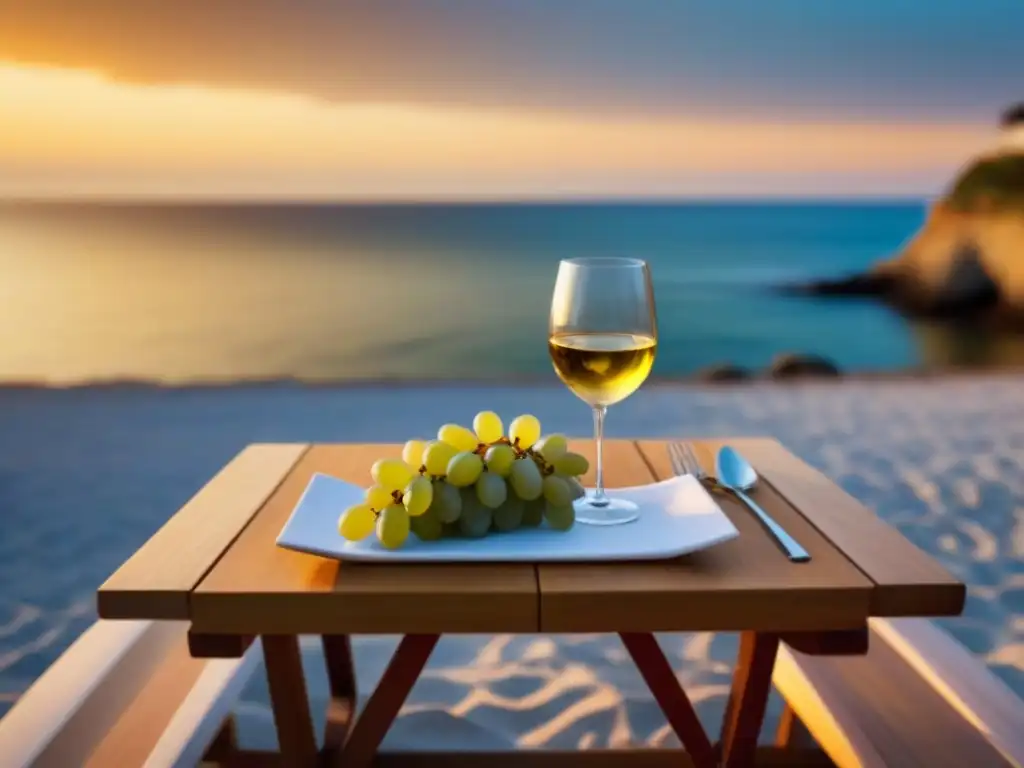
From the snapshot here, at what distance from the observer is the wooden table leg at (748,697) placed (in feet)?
4.02

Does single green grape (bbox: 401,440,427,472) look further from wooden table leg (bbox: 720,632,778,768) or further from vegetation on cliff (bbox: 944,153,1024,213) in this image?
vegetation on cliff (bbox: 944,153,1024,213)

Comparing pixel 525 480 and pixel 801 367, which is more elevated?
pixel 525 480

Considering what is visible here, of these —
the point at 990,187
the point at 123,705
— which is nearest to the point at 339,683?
the point at 123,705

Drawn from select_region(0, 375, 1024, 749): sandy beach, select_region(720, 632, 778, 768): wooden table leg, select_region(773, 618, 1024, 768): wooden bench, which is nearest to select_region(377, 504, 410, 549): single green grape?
select_region(720, 632, 778, 768): wooden table leg

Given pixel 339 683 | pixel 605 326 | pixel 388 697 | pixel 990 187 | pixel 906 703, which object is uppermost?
pixel 605 326

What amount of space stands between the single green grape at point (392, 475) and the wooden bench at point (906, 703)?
0.64m

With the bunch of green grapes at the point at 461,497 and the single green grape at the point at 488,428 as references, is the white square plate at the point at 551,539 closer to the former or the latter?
the bunch of green grapes at the point at 461,497

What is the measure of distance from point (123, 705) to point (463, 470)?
0.65m

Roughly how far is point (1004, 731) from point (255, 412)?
401 cm

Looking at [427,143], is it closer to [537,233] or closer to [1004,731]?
[537,233]

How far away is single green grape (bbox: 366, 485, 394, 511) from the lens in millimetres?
949

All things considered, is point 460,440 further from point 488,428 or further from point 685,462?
point 685,462

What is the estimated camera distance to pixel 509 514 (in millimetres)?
960

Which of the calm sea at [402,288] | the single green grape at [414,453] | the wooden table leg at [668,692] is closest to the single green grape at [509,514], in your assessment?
the single green grape at [414,453]
